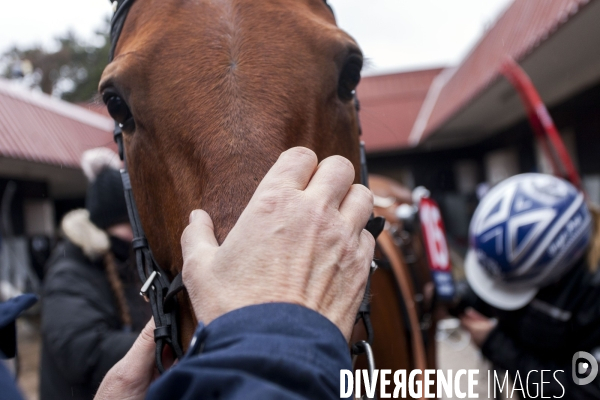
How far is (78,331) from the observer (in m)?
2.36

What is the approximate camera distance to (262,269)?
2.52 feet

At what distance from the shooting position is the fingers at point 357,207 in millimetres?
878

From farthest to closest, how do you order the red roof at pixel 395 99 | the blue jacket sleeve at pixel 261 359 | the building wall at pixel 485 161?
1. the red roof at pixel 395 99
2. the building wall at pixel 485 161
3. the blue jacket sleeve at pixel 261 359

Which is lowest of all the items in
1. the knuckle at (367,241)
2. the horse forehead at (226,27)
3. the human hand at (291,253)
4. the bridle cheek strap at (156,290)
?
the bridle cheek strap at (156,290)

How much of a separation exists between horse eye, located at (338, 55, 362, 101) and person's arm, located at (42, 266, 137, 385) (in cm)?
154

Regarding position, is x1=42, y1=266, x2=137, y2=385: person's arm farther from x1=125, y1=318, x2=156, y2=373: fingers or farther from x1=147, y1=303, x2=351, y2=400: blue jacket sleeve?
x1=147, y1=303, x2=351, y2=400: blue jacket sleeve

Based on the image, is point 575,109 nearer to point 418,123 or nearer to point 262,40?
point 418,123

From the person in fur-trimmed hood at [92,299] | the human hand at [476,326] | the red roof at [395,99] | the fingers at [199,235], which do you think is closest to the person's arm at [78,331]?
the person in fur-trimmed hood at [92,299]

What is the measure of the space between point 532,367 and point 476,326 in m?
0.61

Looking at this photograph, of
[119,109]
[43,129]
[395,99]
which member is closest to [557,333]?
[119,109]

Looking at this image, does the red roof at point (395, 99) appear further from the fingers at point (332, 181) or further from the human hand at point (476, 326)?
the fingers at point (332, 181)

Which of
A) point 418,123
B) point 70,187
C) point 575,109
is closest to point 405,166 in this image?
point 418,123

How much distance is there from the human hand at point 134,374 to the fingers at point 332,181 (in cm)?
65

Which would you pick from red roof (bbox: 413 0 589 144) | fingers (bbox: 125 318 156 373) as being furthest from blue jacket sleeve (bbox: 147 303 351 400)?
red roof (bbox: 413 0 589 144)
